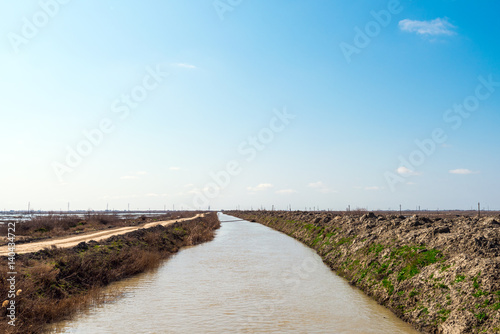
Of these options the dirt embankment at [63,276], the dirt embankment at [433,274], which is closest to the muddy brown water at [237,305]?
the dirt embankment at [63,276]

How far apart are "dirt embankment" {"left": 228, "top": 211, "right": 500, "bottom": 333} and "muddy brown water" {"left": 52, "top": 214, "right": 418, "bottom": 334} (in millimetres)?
861

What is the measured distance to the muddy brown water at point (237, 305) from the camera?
12188 mm

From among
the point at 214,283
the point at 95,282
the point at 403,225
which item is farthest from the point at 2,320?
the point at 403,225

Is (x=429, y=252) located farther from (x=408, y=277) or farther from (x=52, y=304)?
(x=52, y=304)

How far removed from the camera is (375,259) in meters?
19.2

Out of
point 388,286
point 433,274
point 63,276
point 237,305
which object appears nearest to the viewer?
point 433,274

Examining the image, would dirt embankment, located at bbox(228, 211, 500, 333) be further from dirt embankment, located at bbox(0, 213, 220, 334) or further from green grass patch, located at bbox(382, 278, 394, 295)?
dirt embankment, located at bbox(0, 213, 220, 334)

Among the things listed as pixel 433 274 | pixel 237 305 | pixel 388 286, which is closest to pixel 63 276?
pixel 237 305

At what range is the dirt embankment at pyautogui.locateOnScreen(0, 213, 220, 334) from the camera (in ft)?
37.2

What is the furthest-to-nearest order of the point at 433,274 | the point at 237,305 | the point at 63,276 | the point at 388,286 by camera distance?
1. the point at 63,276
2. the point at 388,286
3. the point at 237,305
4. the point at 433,274

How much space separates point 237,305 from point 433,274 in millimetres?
8255

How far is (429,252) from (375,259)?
12.9 feet

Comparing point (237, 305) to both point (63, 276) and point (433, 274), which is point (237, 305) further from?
point (63, 276)

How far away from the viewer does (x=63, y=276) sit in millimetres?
16141
